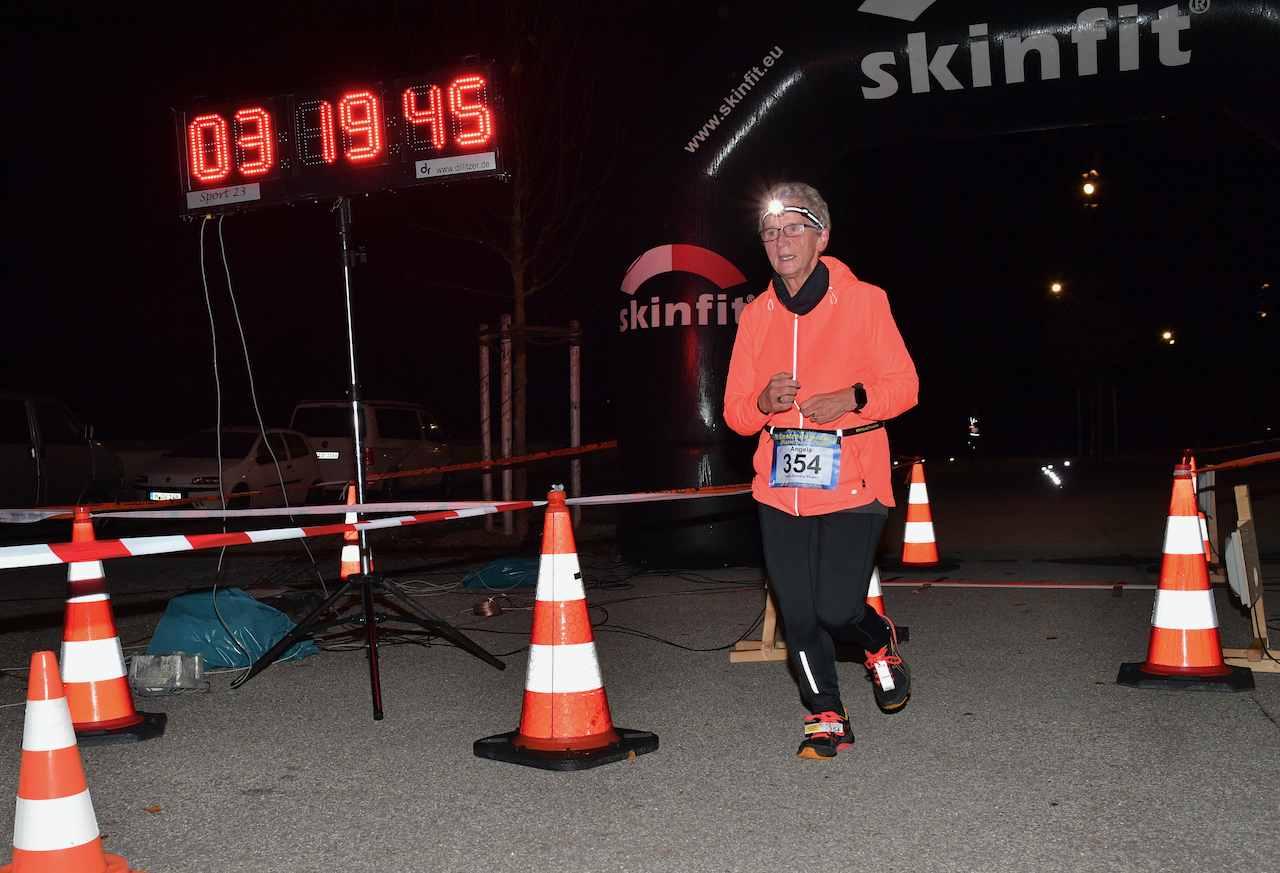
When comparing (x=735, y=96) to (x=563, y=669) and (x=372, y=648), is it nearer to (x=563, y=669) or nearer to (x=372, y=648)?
(x=372, y=648)

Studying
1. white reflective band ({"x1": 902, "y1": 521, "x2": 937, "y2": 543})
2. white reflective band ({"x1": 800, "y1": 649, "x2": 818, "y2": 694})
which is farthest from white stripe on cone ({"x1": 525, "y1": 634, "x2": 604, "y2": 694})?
white reflective band ({"x1": 902, "y1": 521, "x2": 937, "y2": 543})

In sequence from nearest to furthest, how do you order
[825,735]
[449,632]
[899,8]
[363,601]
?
1. [825,735]
2. [363,601]
3. [449,632]
4. [899,8]

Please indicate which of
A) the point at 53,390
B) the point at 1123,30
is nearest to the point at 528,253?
the point at 1123,30

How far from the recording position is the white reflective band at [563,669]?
4.19 metres

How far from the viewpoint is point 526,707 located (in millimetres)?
4246

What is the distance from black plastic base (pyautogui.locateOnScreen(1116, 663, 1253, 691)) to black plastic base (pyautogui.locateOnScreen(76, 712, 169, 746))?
4272 mm

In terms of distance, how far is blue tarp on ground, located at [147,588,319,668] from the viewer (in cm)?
584

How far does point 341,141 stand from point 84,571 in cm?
276

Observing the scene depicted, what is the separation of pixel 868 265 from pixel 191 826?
43.8 metres

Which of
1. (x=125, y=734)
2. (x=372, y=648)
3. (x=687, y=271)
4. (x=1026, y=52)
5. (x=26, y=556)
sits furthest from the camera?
(x=687, y=271)

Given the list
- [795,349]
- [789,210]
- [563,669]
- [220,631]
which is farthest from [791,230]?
[220,631]

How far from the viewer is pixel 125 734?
4.59 m

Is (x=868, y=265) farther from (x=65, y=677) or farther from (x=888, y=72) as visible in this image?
(x=65, y=677)

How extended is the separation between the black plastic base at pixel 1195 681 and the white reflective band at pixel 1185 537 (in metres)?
0.56
